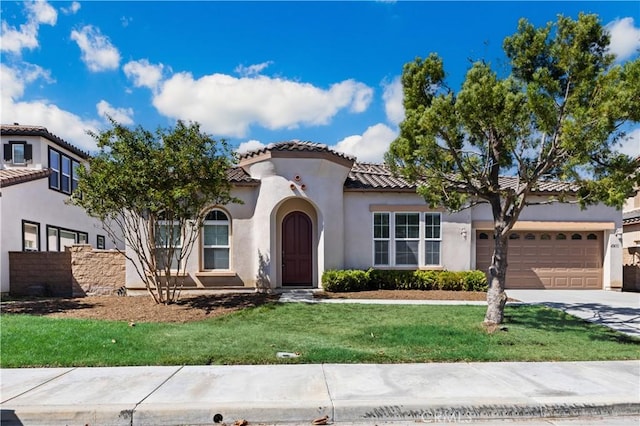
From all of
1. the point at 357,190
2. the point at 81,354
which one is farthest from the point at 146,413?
the point at 357,190

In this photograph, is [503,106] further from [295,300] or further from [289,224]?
[289,224]

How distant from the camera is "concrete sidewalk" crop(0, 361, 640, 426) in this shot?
179 inches

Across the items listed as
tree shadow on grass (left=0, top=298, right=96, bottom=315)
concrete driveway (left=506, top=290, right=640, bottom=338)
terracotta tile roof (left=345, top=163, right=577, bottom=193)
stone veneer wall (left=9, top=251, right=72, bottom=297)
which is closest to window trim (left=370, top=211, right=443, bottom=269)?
terracotta tile roof (left=345, top=163, right=577, bottom=193)

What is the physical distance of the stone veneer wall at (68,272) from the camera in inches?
Answer: 570

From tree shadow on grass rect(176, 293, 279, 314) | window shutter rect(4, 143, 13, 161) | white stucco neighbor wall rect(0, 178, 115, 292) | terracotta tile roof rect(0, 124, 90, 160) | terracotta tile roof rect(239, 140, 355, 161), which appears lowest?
tree shadow on grass rect(176, 293, 279, 314)

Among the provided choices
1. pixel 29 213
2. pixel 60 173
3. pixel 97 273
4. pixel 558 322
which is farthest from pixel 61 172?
pixel 558 322

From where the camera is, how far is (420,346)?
7219 mm

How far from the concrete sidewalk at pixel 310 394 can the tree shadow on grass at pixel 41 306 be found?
18.7 ft

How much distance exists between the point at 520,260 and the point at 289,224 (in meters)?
9.11

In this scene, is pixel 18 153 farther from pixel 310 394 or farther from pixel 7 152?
pixel 310 394

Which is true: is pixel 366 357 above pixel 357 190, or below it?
below

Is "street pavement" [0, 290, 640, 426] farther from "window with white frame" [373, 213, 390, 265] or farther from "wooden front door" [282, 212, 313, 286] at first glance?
"window with white frame" [373, 213, 390, 265]

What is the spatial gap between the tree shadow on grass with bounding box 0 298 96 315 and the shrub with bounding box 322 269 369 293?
276 inches

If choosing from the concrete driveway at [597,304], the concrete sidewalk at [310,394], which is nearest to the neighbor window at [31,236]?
the concrete sidewalk at [310,394]
